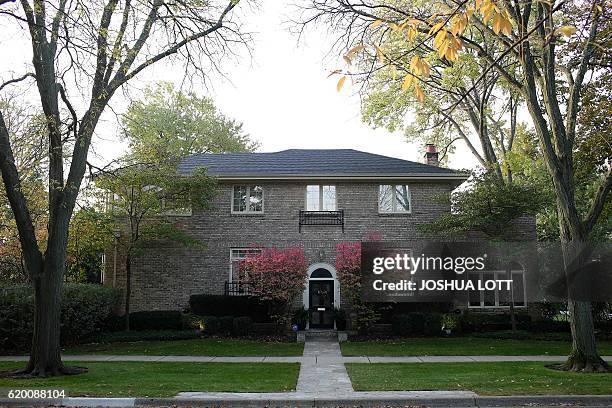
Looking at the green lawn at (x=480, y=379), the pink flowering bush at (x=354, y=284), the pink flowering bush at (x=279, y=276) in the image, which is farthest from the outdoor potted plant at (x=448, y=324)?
the green lawn at (x=480, y=379)

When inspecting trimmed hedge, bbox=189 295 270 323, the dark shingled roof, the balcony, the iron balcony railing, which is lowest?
trimmed hedge, bbox=189 295 270 323

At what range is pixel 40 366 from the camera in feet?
40.2

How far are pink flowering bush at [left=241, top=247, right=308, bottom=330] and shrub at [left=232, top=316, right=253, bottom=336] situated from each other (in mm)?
929

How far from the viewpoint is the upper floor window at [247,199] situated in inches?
956

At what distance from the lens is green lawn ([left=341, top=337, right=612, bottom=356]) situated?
55.7ft

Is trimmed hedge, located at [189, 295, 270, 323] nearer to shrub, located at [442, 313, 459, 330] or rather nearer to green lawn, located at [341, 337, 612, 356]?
green lawn, located at [341, 337, 612, 356]

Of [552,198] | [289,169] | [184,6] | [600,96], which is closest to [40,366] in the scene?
[184,6]

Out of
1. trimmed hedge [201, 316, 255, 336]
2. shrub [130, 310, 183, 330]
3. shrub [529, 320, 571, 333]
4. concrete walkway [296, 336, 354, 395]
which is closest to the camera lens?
concrete walkway [296, 336, 354, 395]

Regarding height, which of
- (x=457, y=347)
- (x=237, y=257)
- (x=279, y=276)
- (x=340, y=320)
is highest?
(x=237, y=257)

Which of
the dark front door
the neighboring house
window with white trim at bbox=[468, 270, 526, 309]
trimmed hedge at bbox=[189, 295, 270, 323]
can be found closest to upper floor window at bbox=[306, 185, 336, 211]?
the neighboring house

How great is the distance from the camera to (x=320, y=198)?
79.0 ft

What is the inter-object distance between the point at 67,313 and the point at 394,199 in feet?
42.8

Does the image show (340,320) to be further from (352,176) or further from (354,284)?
(352,176)

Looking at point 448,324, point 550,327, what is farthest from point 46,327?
point 550,327
